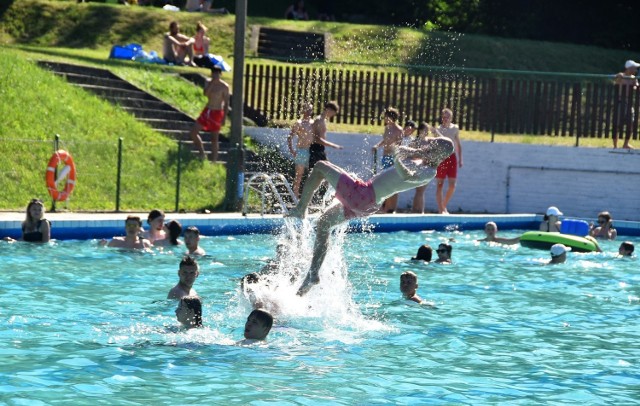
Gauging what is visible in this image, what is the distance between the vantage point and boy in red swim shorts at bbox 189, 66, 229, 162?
2380cm

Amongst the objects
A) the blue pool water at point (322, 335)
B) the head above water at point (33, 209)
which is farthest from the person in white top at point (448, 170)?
the head above water at point (33, 209)

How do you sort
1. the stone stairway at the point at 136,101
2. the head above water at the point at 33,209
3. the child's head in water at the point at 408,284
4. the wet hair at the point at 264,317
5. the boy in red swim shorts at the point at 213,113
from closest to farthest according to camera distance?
the wet hair at the point at 264,317, the child's head in water at the point at 408,284, the head above water at the point at 33,209, the boy in red swim shorts at the point at 213,113, the stone stairway at the point at 136,101

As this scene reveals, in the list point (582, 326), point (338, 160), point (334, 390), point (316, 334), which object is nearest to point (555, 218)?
point (338, 160)

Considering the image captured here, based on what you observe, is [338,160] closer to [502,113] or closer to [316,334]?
[502,113]

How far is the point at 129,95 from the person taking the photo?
2622cm

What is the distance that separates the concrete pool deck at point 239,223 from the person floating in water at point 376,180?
7552 millimetres

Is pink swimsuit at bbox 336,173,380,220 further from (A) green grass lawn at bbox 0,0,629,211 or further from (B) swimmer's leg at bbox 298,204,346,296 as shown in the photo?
(A) green grass lawn at bbox 0,0,629,211

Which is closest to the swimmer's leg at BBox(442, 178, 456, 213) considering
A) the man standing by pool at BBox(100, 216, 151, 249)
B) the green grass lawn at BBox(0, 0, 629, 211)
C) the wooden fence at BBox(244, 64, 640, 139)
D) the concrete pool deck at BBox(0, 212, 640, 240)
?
the concrete pool deck at BBox(0, 212, 640, 240)

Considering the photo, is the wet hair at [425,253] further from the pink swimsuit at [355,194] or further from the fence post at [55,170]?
the fence post at [55,170]

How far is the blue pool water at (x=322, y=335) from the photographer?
9.70 metres

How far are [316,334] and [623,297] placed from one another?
514 cm

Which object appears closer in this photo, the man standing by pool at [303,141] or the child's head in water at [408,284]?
the child's head in water at [408,284]

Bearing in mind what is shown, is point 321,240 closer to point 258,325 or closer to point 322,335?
point 322,335

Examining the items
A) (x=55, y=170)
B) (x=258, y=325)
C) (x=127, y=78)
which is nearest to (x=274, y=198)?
(x=55, y=170)
